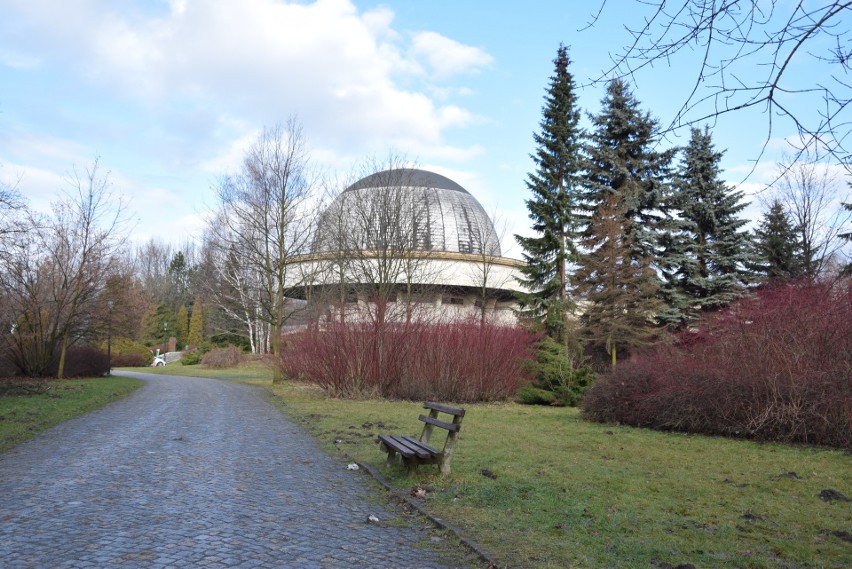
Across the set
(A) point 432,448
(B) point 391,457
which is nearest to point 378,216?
(B) point 391,457

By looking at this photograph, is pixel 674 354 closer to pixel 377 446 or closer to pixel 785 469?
pixel 785 469

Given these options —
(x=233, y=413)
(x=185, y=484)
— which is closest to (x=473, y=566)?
(x=185, y=484)

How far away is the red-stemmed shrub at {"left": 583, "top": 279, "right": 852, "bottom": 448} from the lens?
1118 cm

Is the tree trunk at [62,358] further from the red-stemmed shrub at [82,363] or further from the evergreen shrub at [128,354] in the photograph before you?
the evergreen shrub at [128,354]

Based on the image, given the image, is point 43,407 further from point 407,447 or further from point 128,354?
point 128,354

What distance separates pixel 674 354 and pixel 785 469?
6.93 meters

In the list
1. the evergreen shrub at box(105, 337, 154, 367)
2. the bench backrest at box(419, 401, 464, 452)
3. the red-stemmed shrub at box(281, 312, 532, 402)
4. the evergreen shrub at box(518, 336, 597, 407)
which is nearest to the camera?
the bench backrest at box(419, 401, 464, 452)

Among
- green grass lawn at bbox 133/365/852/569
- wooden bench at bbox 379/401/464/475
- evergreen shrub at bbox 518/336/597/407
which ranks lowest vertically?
green grass lawn at bbox 133/365/852/569

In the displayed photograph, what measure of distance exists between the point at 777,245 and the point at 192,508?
35.7m

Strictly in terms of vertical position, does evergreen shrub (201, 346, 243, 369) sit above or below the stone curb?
above

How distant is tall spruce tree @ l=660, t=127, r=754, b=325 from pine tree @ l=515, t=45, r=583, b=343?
20.6 feet

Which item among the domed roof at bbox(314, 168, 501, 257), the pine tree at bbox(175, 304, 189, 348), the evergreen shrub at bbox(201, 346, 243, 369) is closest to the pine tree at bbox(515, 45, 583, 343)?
the domed roof at bbox(314, 168, 501, 257)

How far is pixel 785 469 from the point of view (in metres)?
8.76

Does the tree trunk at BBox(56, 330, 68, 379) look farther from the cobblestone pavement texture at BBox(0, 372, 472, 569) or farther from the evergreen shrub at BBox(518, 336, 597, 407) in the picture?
the evergreen shrub at BBox(518, 336, 597, 407)
